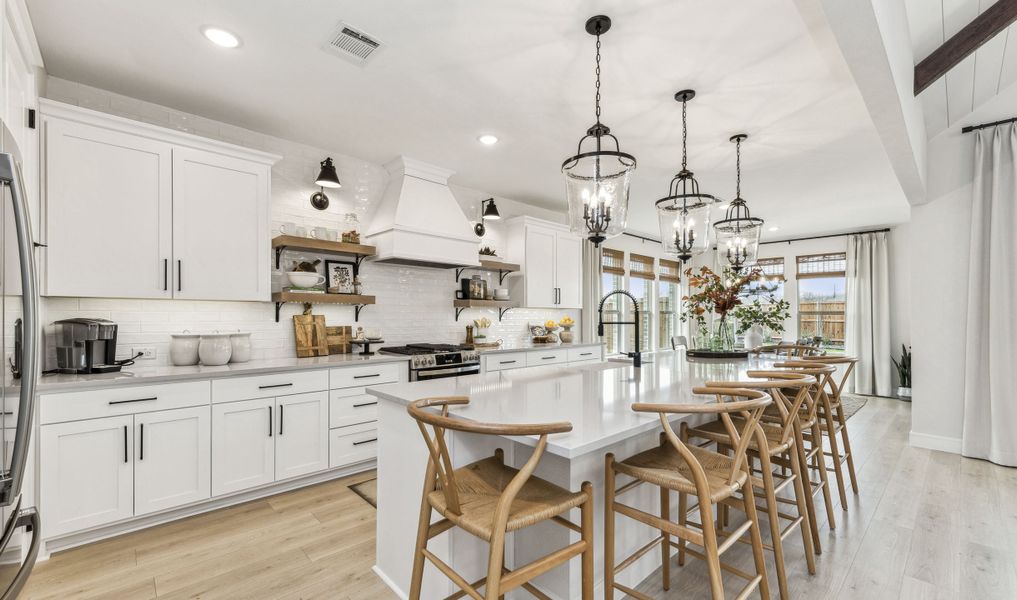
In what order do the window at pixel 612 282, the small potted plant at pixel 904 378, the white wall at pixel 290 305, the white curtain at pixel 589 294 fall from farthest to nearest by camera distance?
the window at pixel 612 282 → the small potted plant at pixel 904 378 → the white curtain at pixel 589 294 → the white wall at pixel 290 305

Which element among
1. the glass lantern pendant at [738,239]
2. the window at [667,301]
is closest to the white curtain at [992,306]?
the glass lantern pendant at [738,239]

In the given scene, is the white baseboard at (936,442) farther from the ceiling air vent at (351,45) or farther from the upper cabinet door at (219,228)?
the upper cabinet door at (219,228)

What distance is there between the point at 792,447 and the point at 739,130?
251 centimetres

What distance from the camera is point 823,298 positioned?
7.95 metres

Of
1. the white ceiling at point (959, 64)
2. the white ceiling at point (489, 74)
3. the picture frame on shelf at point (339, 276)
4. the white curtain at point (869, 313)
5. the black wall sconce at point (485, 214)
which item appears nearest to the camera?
the white ceiling at point (489, 74)

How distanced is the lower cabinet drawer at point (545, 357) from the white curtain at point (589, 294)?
1.02m

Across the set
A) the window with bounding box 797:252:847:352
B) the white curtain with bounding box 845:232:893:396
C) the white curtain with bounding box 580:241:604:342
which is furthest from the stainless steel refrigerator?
the window with bounding box 797:252:847:352

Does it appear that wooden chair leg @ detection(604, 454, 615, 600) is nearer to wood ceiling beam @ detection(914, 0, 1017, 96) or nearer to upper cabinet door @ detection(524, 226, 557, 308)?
wood ceiling beam @ detection(914, 0, 1017, 96)

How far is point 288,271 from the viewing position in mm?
3709

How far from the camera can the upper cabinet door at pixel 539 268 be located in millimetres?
5355

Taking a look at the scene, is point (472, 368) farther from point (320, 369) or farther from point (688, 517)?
point (688, 517)

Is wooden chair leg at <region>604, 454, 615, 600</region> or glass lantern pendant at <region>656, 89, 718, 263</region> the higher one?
glass lantern pendant at <region>656, 89, 718, 263</region>

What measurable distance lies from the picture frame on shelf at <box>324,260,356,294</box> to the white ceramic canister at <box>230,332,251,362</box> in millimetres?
801

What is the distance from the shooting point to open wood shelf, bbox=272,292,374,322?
3486 mm
